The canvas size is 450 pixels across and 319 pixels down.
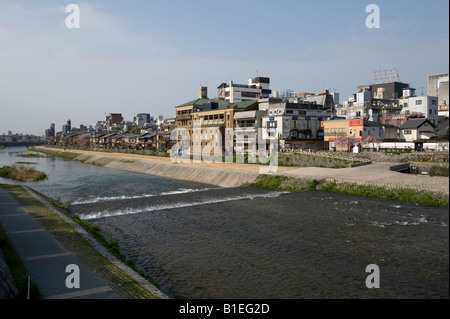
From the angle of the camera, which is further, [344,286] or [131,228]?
[131,228]

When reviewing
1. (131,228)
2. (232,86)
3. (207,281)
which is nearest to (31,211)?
(131,228)

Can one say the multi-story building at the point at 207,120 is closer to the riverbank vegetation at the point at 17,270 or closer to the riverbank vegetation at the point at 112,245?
the riverbank vegetation at the point at 112,245

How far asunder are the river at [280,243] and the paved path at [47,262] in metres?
3.07

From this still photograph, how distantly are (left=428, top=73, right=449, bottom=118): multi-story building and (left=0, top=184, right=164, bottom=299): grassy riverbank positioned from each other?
92.4 metres

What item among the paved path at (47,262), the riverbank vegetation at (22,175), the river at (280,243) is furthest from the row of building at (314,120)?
the paved path at (47,262)

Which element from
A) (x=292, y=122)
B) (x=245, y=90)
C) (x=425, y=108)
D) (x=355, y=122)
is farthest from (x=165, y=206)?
(x=245, y=90)

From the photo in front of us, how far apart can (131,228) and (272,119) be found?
51.9m

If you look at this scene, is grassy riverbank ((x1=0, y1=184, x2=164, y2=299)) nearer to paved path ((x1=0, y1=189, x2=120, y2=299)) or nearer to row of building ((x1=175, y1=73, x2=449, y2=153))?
paved path ((x1=0, y1=189, x2=120, y2=299))

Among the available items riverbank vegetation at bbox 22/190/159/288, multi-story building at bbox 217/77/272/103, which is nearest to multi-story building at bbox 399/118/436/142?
multi-story building at bbox 217/77/272/103

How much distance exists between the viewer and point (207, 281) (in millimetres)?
14719

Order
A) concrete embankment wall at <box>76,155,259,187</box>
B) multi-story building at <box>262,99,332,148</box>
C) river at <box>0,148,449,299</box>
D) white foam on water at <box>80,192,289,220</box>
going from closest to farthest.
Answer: river at <box>0,148,449,299</box>, white foam on water at <box>80,192,289,220</box>, concrete embankment wall at <box>76,155,259,187</box>, multi-story building at <box>262,99,332,148</box>

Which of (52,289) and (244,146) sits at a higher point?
(244,146)

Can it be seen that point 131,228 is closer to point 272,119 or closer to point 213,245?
point 213,245

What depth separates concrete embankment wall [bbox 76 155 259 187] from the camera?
46384 mm
